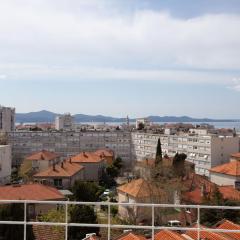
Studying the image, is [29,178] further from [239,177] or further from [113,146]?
[113,146]

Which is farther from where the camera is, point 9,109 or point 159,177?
point 9,109

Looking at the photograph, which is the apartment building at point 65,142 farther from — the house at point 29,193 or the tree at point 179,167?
the house at point 29,193

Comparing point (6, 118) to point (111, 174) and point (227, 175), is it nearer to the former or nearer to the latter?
point (111, 174)

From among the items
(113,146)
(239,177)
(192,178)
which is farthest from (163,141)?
(192,178)

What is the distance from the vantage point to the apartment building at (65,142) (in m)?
84.8

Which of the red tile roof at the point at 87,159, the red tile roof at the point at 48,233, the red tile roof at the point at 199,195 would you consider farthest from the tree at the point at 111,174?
the red tile roof at the point at 48,233

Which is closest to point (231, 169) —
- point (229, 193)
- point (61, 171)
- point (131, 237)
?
point (229, 193)

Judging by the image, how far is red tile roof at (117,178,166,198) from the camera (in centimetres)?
3347

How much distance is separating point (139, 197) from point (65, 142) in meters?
51.6

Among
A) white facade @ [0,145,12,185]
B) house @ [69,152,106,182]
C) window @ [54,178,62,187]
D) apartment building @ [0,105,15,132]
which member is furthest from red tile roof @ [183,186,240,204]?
apartment building @ [0,105,15,132]

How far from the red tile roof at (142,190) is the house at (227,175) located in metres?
13.3

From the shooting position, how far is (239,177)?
155ft

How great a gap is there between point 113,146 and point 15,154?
1728 cm

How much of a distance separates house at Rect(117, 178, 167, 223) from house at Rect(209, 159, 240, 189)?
525 inches
